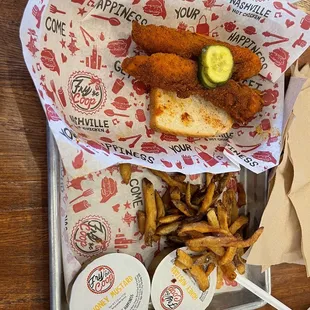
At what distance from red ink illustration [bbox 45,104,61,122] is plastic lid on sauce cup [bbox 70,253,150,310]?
54cm

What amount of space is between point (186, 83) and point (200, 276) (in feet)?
2.51

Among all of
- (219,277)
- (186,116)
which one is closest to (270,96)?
(186,116)

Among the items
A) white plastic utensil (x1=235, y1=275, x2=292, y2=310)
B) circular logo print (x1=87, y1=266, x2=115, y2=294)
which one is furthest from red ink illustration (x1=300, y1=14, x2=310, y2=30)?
circular logo print (x1=87, y1=266, x2=115, y2=294)

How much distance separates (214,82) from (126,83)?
348mm

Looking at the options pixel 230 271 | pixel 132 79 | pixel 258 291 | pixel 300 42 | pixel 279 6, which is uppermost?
pixel 279 6

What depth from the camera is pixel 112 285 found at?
5.57ft

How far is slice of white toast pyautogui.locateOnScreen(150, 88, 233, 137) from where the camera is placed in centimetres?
179

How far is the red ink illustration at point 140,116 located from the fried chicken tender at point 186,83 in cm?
12

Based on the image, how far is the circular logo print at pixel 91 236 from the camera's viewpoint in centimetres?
175

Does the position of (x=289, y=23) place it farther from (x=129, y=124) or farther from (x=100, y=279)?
(x=100, y=279)

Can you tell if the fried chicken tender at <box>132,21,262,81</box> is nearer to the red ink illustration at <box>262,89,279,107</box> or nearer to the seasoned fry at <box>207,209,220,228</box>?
the red ink illustration at <box>262,89,279,107</box>

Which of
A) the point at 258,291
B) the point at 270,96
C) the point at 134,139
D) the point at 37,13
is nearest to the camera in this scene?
the point at 37,13

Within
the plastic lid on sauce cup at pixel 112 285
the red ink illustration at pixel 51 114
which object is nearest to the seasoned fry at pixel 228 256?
the plastic lid on sauce cup at pixel 112 285

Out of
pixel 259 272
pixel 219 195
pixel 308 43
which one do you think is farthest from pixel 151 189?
pixel 308 43
